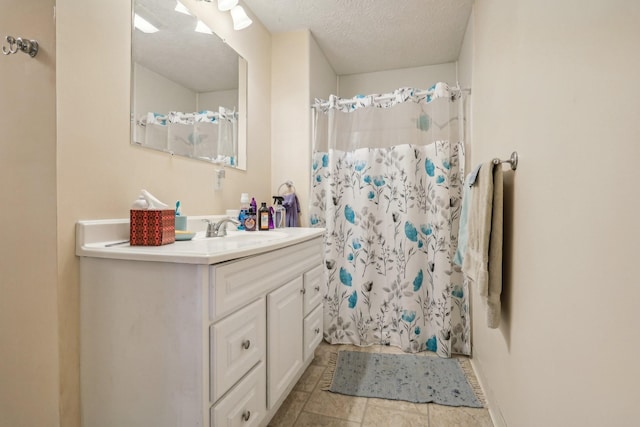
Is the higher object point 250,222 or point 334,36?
point 334,36

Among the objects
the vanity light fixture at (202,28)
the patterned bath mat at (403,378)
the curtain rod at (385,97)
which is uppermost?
the vanity light fixture at (202,28)

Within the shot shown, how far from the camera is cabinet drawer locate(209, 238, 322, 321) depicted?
0.90 meters

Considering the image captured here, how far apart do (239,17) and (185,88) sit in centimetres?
64

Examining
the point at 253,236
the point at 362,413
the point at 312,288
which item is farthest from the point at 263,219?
the point at 362,413

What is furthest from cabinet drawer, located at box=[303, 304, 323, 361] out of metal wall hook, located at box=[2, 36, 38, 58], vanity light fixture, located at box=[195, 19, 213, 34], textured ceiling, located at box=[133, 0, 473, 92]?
vanity light fixture, located at box=[195, 19, 213, 34]

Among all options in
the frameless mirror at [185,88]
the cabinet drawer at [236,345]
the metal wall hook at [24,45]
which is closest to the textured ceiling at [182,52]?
the frameless mirror at [185,88]

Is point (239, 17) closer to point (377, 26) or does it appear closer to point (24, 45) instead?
point (377, 26)

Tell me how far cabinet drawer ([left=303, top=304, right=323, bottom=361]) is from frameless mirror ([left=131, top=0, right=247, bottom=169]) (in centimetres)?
102

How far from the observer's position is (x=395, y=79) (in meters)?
2.89

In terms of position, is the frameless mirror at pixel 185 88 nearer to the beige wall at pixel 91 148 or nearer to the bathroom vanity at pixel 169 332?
the beige wall at pixel 91 148

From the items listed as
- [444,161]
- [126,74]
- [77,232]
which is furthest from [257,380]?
[444,161]

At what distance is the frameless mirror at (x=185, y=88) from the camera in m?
1.28

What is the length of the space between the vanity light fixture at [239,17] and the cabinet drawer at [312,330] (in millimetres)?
1749

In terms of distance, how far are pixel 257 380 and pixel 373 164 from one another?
5.24ft
